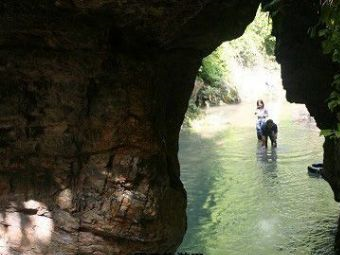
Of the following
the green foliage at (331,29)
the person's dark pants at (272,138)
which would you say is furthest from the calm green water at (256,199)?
the green foliage at (331,29)

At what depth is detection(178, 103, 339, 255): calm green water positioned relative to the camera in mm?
8828

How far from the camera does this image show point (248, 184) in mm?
12727

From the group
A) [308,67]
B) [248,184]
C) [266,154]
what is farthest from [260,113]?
[308,67]

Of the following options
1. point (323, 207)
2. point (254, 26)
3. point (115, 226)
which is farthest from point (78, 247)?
point (254, 26)

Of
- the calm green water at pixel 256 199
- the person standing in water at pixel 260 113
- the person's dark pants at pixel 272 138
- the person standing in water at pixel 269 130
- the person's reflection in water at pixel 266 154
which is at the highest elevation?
the person standing in water at pixel 260 113

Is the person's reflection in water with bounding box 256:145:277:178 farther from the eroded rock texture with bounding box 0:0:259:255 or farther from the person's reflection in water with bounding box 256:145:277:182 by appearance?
the eroded rock texture with bounding box 0:0:259:255

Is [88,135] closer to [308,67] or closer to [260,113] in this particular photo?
[308,67]

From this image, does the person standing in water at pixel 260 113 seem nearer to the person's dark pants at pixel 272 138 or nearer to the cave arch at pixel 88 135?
the person's dark pants at pixel 272 138

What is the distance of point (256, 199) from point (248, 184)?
129 centimetres

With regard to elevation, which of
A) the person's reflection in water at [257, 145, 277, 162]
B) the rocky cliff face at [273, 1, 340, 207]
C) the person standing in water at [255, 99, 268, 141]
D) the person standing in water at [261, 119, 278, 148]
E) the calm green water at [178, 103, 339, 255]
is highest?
the rocky cliff face at [273, 1, 340, 207]

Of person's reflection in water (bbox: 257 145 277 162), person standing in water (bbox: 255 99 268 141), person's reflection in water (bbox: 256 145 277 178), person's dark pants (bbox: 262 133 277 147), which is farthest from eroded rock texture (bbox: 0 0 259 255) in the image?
person's dark pants (bbox: 262 133 277 147)

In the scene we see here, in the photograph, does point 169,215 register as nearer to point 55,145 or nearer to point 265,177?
point 55,145

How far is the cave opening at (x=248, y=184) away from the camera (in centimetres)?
897

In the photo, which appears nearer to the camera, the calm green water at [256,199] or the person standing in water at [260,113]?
the calm green water at [256,199]
